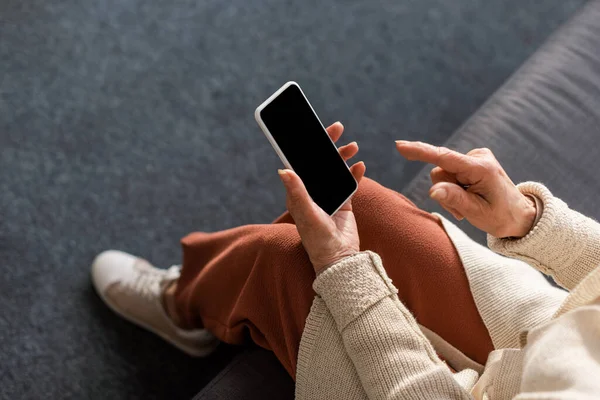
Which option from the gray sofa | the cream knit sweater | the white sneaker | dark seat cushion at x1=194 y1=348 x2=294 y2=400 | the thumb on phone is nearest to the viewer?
the cream knit sweater

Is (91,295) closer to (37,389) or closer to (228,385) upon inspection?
(37,389)

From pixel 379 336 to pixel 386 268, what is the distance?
0.48 ft

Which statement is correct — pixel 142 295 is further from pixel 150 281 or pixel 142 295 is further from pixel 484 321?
pixel 484 321

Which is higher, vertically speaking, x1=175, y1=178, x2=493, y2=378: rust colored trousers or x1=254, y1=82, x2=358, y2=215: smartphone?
x1=254, y1=82, x2=358, y2=215: smartphone

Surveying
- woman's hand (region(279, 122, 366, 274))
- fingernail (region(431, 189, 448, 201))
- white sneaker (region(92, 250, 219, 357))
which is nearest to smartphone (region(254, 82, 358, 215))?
woman's hand (region(279, 122, 366, 274))

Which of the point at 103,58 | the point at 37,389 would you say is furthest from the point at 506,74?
the point at 37,389

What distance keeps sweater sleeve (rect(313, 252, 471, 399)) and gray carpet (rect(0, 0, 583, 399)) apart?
0.56m

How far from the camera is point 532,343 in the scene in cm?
68

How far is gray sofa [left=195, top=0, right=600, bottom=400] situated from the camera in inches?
43.5

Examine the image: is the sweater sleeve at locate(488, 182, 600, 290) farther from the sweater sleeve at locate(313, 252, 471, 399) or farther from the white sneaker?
the white sneaker

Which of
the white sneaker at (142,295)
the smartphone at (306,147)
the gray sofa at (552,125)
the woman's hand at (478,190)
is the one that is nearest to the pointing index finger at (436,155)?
the woman's hand at (478,190)

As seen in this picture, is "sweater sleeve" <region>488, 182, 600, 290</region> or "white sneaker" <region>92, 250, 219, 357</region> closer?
"sweater sleeve" <region>488, 182, 600, 290</region>

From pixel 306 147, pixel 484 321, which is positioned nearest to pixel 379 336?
pixel 484 321

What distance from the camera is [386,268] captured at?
2.94ft
